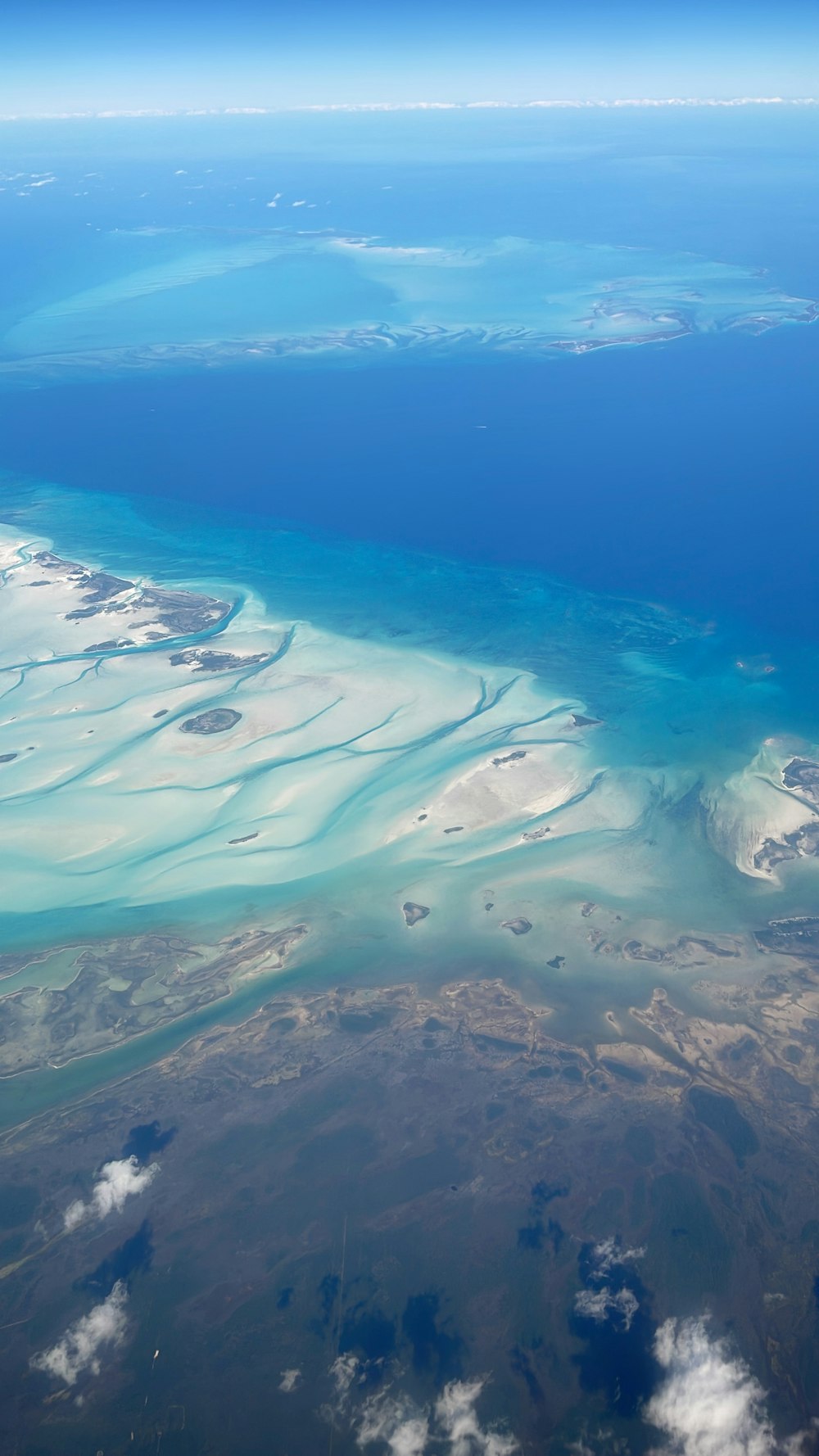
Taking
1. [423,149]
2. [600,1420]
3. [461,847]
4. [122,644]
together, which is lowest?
[600,1420]

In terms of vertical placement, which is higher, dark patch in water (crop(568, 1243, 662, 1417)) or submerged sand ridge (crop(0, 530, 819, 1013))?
submerged sand ridge (crop(0, 530, 819, 1013))

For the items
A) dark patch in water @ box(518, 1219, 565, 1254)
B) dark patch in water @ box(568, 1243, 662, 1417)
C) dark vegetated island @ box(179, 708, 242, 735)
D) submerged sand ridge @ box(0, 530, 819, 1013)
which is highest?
dark vegetated island @ box(179, 708, 242, 735)

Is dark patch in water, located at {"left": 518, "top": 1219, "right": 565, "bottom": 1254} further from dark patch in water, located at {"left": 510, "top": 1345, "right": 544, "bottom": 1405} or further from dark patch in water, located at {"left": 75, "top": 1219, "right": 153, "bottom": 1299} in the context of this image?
dark patch in water, located at {"left": 75, "top": 1219, "right": 153, "bottom": 1299}

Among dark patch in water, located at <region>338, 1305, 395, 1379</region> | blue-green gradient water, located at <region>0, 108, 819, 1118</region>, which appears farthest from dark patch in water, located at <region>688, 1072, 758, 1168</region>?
dark patch in water, located at <region>338, 1305, 395, 1379</region>

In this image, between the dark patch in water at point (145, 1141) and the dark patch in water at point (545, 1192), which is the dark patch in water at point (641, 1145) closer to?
the dark patch in water at point (545, 1192)

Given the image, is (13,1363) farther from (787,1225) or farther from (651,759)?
(651,759)

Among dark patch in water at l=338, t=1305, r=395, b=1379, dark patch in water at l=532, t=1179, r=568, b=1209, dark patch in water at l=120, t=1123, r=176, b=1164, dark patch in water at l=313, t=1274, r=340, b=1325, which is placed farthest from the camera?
dark patch in water at l=120, t=1123, r=176, b=1164

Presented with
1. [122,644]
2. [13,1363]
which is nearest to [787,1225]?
[13,1363]
